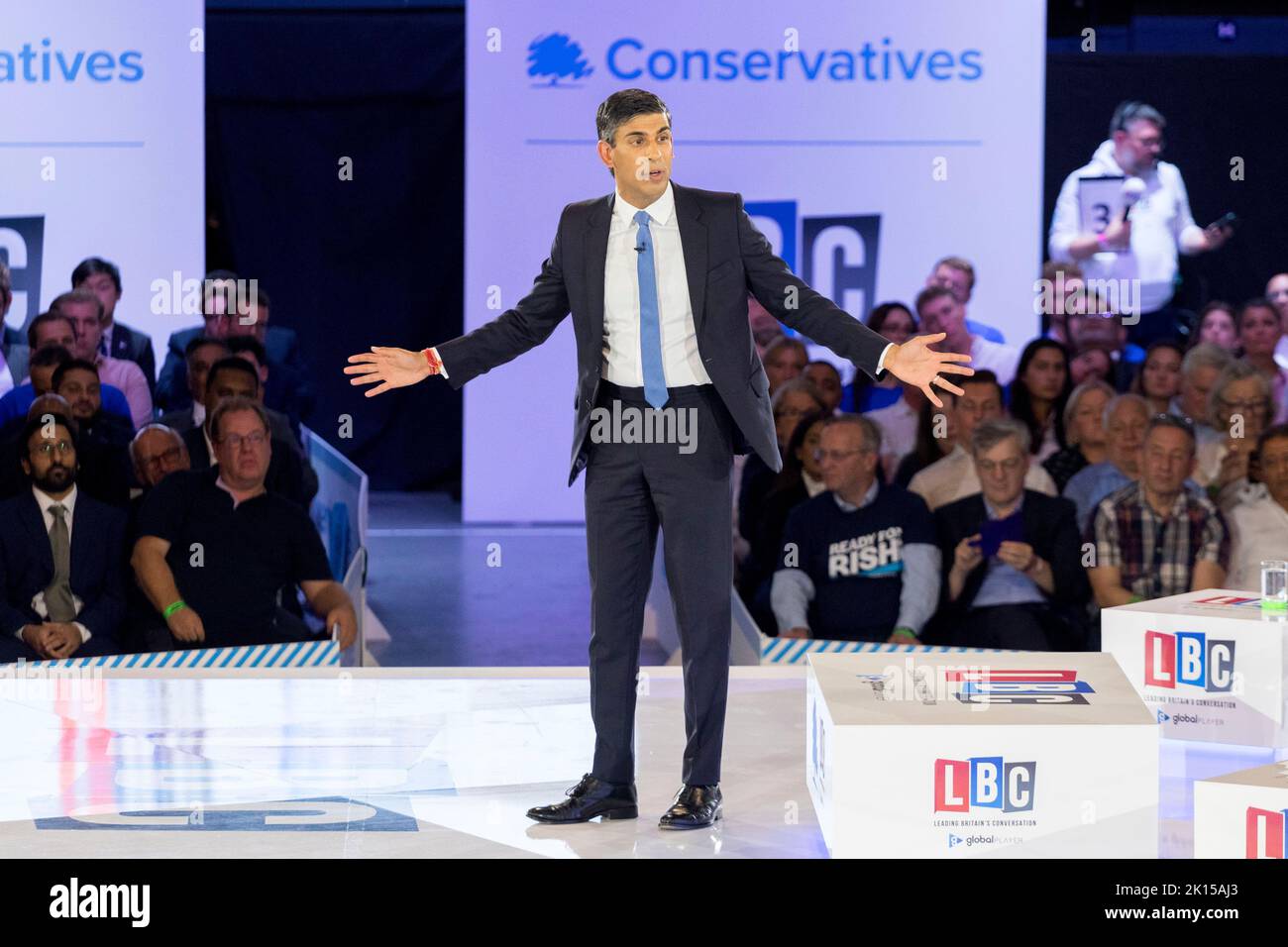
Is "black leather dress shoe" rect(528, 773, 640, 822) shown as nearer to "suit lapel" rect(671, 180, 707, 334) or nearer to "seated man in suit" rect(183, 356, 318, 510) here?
"suit lapel" rect(671, 180, 707, 334)

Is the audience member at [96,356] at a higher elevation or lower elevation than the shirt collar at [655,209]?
lower

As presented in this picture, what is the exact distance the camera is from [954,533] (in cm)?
527

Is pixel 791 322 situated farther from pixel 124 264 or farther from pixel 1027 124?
pixel 1027 124

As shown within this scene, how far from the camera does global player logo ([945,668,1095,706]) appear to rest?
293 cm

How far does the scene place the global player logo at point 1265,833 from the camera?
2385 millimetres

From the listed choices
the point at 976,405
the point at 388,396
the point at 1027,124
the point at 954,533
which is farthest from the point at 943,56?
the point at 388,396

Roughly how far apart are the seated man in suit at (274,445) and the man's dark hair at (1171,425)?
2669 mm

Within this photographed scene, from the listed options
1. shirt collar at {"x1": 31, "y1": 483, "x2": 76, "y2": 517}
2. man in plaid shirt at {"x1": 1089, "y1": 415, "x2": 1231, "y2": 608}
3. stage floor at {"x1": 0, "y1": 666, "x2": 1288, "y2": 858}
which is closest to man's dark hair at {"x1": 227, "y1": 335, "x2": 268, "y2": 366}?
shirt collar at {"x1": 31, "y1": 483, "x2": 76, "y2": 517}

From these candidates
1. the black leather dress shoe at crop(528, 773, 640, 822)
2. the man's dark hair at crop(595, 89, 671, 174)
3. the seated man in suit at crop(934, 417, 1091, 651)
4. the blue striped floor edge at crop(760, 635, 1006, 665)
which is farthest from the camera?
the seated man in suit at crop(934, 417, 1091, 651)

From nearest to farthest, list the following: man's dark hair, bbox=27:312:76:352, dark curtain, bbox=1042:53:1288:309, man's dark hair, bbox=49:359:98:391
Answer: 1. man's dark hair, bbox=49:359:98:391
2. man's dark hair, bbox=27:312:76:352
3. dark curtain, bbox=1042:53:1288:309

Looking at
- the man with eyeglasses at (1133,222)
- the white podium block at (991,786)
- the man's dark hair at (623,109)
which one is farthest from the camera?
the man with eyeglasses at (1133,222)

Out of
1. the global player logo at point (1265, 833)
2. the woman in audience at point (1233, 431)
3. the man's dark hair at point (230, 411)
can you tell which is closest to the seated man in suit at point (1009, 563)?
the woman in audience at point (1233, 431)

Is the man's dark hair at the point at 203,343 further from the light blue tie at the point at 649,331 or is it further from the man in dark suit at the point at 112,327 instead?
the light blue tie at the point at 649,331

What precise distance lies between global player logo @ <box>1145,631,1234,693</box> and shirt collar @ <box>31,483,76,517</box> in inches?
125
